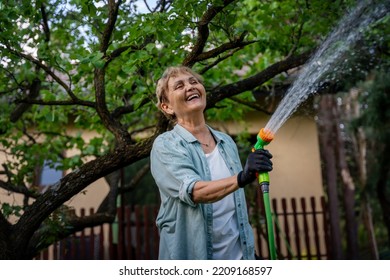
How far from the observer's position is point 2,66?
11.0 ft

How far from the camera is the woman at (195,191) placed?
1.98 metres

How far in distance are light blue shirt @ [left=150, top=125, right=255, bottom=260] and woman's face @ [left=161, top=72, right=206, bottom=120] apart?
12 cm

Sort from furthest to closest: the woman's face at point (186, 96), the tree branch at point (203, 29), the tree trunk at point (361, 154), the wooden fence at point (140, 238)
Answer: the tree trunk at point (361, 154) < the wooden fence at point (140, 238) < the tree branch at point (203, 29) < the woman's face at point (186, 96)

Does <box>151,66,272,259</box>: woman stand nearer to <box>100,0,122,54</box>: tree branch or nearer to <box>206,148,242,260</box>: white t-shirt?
<box>206,148,242,260</box>: white t-shirt

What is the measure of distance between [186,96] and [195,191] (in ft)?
1.78

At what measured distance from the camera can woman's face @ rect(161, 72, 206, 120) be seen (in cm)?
222

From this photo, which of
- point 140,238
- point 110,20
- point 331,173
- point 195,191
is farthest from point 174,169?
point 331,173

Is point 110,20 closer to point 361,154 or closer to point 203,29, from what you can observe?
point 203,29

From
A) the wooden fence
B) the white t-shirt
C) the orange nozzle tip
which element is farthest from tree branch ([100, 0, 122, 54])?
the wooden fence

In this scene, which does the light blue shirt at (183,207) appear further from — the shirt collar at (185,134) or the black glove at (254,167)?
the black glove at (254,167)

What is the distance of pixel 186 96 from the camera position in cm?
224

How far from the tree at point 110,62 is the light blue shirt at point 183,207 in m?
0.88

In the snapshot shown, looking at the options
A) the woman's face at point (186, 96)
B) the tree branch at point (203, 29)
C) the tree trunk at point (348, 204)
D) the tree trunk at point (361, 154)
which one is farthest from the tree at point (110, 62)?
the tree trunk at point (361, 154)
